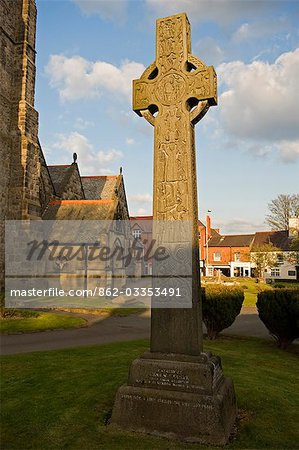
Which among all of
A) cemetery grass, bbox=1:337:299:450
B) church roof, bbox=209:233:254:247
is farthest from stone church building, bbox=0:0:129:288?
church roof, bbox=209:233:254:247

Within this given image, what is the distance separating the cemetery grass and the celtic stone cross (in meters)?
1.26

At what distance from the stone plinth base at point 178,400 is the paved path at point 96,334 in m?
6.05

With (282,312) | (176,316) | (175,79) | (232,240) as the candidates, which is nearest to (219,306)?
(282,312)

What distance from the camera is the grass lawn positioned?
1306 centimetres

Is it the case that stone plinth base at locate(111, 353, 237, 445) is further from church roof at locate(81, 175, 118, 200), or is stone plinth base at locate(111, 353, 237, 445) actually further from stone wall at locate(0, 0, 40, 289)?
church roof at locate(81, 175, 118, 200)

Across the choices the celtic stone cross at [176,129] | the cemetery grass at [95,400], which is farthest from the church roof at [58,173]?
the celtic stone cross at [176,129]

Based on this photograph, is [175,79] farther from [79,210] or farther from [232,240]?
[232,240]

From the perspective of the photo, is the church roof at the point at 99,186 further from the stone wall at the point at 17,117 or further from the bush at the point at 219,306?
the bush at the point at 219,306

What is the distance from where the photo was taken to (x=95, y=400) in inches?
223

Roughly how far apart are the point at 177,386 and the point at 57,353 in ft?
18.3

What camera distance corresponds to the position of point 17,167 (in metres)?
21.3

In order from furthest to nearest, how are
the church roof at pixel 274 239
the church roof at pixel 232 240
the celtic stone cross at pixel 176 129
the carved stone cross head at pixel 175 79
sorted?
1. the church roof at pixel 232 240
2. the church roof at pixel 274 239
3. the carved stone cross head at pixel 175 79
4. the celtic stone cross at pixel 176 129

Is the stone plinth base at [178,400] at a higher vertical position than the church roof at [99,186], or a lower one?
lower

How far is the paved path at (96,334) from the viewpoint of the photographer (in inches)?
420
